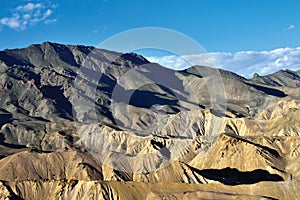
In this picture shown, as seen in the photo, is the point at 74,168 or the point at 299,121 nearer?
the point at 74,168

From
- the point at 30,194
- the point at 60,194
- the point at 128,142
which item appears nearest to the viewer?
the point at 60,194

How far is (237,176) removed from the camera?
472 ft

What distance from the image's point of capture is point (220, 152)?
156625mm

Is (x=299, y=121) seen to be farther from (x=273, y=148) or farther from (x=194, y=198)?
→ (x=194, y=198)

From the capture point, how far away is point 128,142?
197125 mm

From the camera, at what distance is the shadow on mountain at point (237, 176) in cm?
13375

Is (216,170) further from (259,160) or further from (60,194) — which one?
(60,194)

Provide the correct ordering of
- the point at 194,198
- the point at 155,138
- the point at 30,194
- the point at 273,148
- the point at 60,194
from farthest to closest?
the point at 155,138 → the point at 273,148 → the point at 30,194 → the point at 60,194 → the point at 194,198

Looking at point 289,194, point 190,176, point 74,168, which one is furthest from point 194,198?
point 74,168

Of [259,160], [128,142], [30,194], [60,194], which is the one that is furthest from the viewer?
[128,142]

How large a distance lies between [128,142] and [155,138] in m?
16.6

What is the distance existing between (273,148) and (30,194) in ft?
236

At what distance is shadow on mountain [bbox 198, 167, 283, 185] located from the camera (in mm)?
133750

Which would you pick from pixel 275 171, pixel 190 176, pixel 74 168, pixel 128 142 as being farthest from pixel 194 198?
pixel 128 142
